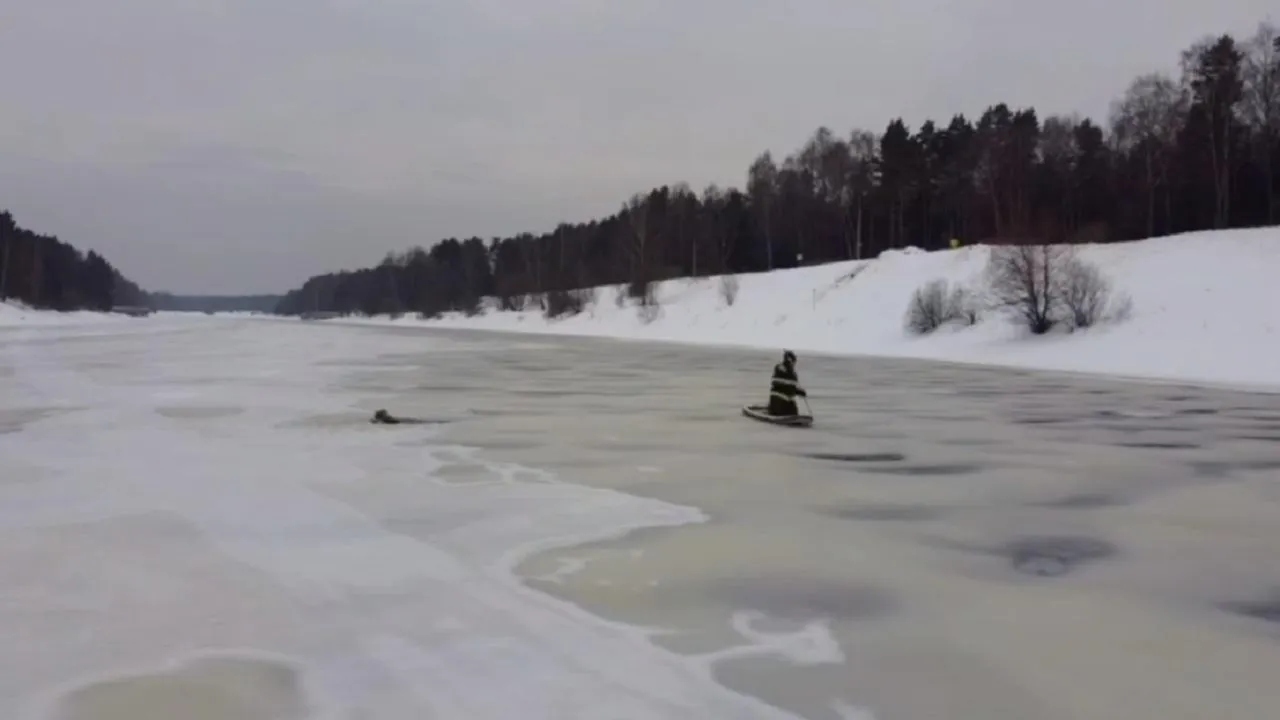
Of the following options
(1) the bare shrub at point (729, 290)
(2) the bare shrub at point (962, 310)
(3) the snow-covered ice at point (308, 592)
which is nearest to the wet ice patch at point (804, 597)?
(3) the snow-covered ice at point (308, 592)

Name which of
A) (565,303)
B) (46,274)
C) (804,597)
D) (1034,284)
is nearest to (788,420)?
(804,597)

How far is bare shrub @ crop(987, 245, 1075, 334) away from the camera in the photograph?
32062 mm

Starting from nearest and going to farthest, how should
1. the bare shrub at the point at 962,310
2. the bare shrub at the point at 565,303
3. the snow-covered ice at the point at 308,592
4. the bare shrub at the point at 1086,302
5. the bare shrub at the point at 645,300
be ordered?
the snow-covered ice at the point at 308,592 < the bare shrub at the point at 1086,302 < the bare shrub at the point at 962,310 < the bare shrub at the point at 645,300 < the bare shrub at the point at 565,303

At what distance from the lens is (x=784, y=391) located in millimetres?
13617

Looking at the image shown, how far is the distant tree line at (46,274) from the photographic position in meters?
96.6

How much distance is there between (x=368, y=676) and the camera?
167 inches

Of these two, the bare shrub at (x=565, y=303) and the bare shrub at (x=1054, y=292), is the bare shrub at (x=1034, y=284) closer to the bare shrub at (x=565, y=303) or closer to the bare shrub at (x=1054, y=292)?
the bare shrub at (x=1054, y=292)

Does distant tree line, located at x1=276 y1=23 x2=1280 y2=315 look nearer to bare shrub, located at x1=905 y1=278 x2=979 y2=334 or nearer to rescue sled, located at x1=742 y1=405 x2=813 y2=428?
bare shrub, located at x1=905 y1=278 x2=979 y2=334

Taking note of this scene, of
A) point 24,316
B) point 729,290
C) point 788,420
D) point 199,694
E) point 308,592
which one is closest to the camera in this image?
point 199,694

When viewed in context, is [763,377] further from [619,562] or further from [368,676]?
[368,676]

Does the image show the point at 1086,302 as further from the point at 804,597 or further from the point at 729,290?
the point at 729,290

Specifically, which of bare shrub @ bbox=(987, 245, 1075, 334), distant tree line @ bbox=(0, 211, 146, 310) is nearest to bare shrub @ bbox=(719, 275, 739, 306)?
bare shrub @ bbox=(987, 245, 1075, 334)

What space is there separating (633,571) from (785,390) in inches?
311

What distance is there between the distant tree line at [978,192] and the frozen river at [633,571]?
26702 millimetres
